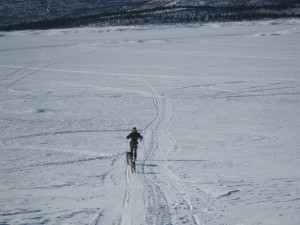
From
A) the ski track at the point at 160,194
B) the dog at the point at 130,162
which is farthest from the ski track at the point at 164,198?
the dog at the point at 130,162

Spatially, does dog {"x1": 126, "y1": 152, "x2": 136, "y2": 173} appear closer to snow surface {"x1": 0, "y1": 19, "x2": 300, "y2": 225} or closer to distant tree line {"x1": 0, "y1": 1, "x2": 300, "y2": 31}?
snow surface {"x1": 0, "y1": 19, "x2": 300, "y2": 225}

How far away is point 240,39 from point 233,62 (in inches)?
736

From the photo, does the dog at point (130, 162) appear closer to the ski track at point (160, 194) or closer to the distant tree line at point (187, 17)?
the ski track at point (160, 194)

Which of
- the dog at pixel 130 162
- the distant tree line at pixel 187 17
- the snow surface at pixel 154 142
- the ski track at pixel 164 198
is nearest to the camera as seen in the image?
the ski track at pixel 164 198

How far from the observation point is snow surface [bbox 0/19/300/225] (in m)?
8.78

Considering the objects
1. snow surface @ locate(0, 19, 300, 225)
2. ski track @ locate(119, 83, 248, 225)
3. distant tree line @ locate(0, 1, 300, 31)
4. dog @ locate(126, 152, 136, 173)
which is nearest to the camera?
ski track @ locate(119, 83, 248, 225)

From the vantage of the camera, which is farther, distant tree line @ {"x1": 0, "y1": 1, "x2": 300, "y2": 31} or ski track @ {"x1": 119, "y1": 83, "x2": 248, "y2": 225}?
distant tree line @ {"x1": 0, "y1": 1, "x2": 300, "y2": 31}

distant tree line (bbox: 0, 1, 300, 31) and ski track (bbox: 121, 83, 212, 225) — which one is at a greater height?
distant tree line (bbox: 0, 1, 300, 31)

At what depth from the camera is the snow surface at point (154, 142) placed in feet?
28.8

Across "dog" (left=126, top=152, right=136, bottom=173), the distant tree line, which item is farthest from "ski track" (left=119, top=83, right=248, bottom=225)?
the distant tree line

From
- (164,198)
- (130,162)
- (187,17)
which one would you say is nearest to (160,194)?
(164,198)

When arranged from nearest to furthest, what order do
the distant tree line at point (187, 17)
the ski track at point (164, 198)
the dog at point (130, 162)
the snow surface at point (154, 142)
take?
1. the ski track at point (164, 198)
2. the snow surface at point (154, 142)
3. the dog at point (130, 162)
4. the distant tree line at point (187, 17)

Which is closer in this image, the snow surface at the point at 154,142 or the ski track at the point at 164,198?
the ski track at the point at 164,198

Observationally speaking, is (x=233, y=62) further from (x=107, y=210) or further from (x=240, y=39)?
(x=107, y=210)
